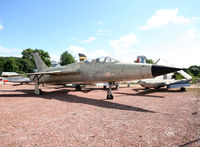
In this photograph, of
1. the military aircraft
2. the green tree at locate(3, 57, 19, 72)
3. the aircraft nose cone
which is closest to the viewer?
the aircraft nose cone

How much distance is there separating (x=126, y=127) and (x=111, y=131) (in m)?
0.55

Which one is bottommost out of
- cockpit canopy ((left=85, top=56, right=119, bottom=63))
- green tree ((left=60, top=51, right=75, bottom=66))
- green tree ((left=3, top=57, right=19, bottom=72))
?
cockpit canopy ((left=85, top=56, right=119, bottom=63))

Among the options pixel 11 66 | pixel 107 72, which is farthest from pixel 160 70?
pixel 11 66

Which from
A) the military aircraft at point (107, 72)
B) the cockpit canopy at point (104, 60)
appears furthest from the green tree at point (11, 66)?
the cockpit canopy at point (104, 60)

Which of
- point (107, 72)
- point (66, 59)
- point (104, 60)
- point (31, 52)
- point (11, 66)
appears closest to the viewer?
point (107, 72)

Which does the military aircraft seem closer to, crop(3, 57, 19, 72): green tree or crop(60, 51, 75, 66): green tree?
crop(3, 57, 19, 72): green tree

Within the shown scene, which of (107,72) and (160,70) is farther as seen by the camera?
(107,72)

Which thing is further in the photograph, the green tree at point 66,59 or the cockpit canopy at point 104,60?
the green tree at point 66,59

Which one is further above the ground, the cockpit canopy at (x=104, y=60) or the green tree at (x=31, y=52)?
the green tree at (x=31, y=52)

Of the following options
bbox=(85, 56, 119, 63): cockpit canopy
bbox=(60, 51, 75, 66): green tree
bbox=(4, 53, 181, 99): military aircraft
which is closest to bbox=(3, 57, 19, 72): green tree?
bbox=(60, 51, 75, 66): green tree

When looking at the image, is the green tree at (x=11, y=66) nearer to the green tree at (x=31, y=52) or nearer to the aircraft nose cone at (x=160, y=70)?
the green tree at (x=31, y=52)

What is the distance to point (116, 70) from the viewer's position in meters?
7.99

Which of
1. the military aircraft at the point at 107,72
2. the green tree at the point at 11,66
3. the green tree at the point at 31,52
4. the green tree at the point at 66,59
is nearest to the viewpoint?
the military aircraft at the point at 107,72

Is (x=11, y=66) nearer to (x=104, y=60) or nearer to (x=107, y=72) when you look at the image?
(x=104, y=60)
